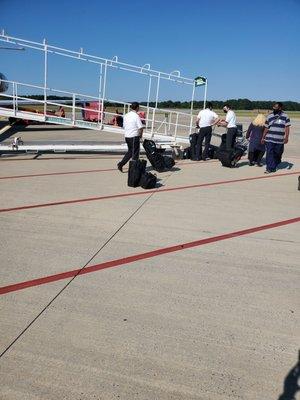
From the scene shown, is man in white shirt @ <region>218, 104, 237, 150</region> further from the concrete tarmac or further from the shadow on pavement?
the shadow on pavement

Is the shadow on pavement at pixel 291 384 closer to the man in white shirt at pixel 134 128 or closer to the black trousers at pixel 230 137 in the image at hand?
the man in white shirt at pixel 134 128

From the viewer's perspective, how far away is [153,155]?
10.4 m

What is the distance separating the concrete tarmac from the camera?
9.27 ft

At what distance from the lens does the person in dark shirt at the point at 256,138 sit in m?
11.8

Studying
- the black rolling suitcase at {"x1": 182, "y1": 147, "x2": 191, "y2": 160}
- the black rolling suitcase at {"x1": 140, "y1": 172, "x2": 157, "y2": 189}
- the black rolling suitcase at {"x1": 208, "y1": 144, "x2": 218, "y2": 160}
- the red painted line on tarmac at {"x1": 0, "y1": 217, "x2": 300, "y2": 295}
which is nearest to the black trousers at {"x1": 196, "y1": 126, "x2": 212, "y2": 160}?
the black rolling suitcase at {"x1": 208, "y1": 144, "x2": 218, "y2": 160}

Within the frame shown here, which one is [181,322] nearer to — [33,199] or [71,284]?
[71,284]

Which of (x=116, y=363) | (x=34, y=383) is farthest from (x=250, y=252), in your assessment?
(x=34, y=383)

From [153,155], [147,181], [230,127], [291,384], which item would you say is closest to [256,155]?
[230,127]

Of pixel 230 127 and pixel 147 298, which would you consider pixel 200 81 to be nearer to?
pixel 230 127

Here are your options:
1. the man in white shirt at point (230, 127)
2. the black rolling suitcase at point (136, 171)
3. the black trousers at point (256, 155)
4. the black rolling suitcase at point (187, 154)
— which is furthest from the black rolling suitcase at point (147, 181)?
the man in white shirt at point (230, 127)

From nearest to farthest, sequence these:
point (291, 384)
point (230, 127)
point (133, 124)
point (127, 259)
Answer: point (291, 384), point (127, 259), point (133, 124), point (230, 127)

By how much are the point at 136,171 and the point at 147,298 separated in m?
4.90

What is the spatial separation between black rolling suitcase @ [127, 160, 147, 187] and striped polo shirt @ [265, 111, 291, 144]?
3.75 metres

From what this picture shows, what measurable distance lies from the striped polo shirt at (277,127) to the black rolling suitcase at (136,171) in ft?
12.3
